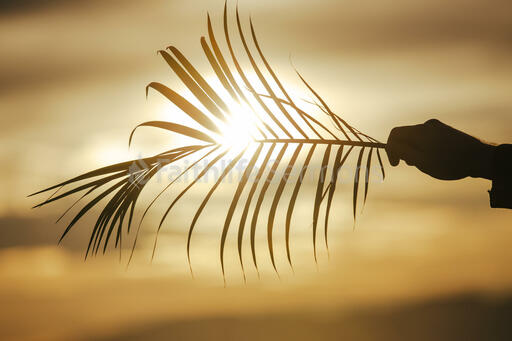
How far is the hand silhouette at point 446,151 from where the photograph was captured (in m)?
2.63

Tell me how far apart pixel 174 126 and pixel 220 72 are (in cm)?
29

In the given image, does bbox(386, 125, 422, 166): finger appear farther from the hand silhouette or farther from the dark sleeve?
the dark sleeve

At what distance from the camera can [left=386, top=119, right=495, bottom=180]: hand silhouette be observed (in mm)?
2635

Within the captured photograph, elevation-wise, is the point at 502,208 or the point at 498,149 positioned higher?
the point at 498,149

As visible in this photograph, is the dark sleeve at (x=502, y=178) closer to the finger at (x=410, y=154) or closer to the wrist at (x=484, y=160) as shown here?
the wrist at (x=484, y=160)

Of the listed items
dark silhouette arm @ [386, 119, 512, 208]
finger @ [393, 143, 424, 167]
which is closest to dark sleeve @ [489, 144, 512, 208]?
dark silhouette arm @ [386, 119, 512, 208]

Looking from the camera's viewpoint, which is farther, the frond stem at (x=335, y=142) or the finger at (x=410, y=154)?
the frond stem at (x=335, y=142)

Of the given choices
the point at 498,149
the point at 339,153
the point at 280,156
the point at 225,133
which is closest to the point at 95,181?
the point at 225,133

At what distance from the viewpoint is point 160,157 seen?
276 centimetres

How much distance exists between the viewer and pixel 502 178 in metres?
2.64

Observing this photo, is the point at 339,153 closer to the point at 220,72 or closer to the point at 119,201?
the point at 220,72

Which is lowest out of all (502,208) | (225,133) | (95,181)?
(502,208)

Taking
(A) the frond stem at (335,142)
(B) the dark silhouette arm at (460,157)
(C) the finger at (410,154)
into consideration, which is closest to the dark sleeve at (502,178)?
(B) the dark silhouette arm at (460,157)

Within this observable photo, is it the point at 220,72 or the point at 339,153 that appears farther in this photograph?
the point at 339,153
